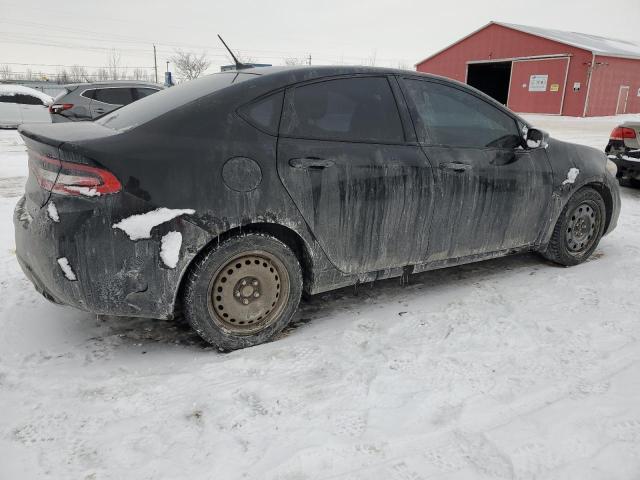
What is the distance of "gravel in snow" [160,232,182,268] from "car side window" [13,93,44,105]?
16.9m

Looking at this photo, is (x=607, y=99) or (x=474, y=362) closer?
→ (x=474, y=362)

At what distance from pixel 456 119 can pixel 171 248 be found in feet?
7.20

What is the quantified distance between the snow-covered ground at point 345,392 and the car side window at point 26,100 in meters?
15.6

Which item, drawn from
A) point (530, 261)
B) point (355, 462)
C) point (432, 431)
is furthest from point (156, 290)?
point (530, 261)

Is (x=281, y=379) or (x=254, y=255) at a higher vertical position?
(x=254, y=255)

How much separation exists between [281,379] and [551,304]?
6.93 feet

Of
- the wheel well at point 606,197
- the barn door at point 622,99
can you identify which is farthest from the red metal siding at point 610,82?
the wheel well at point 606,197

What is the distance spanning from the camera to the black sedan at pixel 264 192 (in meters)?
2.44

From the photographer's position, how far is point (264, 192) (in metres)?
2.69

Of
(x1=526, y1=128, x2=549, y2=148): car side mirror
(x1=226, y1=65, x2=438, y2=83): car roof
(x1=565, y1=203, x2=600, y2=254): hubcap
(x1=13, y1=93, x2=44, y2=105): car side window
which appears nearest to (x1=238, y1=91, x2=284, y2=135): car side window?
(x1=226, y1=65, x2=438, y2=83): car roof

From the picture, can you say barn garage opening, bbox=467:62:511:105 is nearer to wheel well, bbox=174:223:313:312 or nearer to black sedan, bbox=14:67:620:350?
black sedan, bbox=14:67:620:350

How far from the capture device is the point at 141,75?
86.8 meters

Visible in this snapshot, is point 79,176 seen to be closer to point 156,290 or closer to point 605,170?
point 156,290

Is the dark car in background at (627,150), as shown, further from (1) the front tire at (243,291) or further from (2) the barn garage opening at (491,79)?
(2) the barn garage opening at (491,79)
